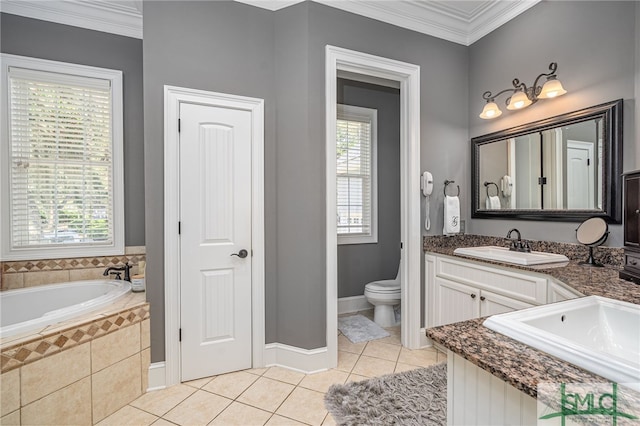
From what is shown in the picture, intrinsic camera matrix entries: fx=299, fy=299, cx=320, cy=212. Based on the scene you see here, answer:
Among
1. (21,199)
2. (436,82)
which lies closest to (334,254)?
(436,82)

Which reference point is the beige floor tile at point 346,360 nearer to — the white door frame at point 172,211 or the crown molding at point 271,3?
the white door frame at point 172,211

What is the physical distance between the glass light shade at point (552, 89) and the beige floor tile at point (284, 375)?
272cm

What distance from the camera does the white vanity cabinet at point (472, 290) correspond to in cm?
185

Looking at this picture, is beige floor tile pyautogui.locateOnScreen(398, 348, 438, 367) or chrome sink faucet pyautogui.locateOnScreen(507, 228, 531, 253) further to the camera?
beige floor tile pyautogui.locateOnScreen(398, 348, 438, 367)

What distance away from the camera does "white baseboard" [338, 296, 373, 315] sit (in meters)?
3.59

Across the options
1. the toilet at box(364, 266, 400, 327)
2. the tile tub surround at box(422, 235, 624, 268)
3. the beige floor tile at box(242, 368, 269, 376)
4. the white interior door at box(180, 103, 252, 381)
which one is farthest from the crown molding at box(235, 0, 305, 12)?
the beige floor tile at box(242, 368, 269, 376)

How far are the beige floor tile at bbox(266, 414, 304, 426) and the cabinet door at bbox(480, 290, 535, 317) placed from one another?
1.45m

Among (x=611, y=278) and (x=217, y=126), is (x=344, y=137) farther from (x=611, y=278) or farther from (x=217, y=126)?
(x=611, y=278)

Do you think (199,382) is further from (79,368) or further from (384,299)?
(384,299)

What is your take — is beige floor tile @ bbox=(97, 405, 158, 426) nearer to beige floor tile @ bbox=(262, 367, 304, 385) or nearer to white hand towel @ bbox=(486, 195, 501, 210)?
beige floor tile @ bbox=(262, 367, 304, 385)

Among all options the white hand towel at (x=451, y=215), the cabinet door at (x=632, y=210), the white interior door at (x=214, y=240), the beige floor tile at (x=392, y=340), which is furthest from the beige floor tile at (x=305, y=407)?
the cabinet door at (x=632, y=210)

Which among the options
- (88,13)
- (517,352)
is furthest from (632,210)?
(88,13)

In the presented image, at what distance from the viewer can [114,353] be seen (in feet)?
6.12

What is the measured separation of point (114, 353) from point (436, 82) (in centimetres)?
325
